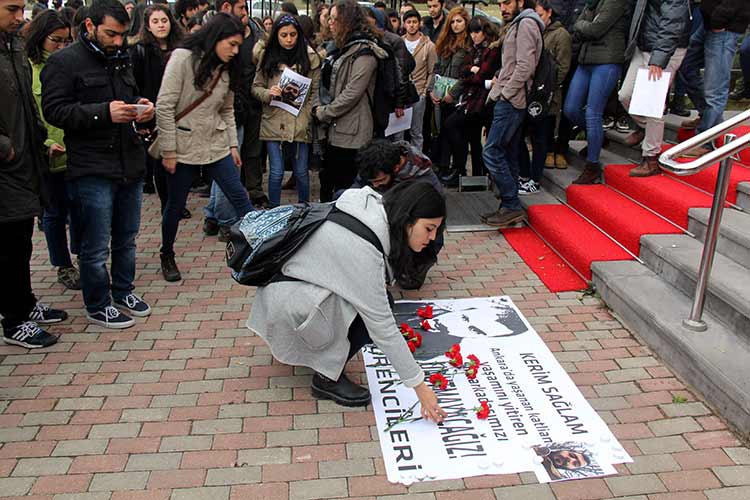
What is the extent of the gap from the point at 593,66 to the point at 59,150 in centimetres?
415

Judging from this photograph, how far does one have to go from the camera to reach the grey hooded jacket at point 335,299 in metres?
2.90

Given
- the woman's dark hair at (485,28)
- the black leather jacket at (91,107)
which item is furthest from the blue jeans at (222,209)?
the woman's dark hair at (485,28)

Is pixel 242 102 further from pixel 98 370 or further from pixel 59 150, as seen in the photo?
pixel 98 370

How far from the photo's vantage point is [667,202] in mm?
4801

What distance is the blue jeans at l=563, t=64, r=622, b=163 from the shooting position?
5.41 m

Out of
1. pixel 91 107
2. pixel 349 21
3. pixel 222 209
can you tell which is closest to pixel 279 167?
pixel 222 209

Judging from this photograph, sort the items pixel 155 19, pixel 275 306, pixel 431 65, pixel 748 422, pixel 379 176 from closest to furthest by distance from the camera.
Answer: pixel 748 422 → pixel 275 306 → pixel 379 176 → pixel 155 19 → pixel 431 65

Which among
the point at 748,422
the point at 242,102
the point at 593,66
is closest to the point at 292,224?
the point at 748,422

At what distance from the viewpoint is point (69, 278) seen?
4.67 m

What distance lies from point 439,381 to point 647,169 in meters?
2.97

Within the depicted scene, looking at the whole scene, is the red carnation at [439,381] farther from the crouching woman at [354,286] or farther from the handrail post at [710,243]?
the handrail post at [710,243]

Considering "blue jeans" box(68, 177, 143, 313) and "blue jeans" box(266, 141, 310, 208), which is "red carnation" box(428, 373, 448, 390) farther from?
"blue jeans" box(266, 141, 310, 208)

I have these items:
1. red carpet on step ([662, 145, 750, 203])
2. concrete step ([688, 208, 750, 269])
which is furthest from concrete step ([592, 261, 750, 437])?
red carpet on step ([662, 145, 750, 203])

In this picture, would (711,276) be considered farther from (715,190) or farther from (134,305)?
(134,305)
